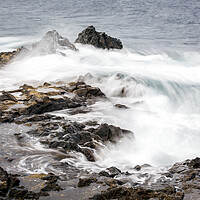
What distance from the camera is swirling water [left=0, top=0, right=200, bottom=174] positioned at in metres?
13.3

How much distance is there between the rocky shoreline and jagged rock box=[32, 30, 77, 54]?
11.4m

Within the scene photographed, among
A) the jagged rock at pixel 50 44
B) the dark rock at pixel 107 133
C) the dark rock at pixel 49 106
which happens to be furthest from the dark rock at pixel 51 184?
the jagged rock at pixel 50 44

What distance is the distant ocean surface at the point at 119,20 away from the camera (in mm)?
47219

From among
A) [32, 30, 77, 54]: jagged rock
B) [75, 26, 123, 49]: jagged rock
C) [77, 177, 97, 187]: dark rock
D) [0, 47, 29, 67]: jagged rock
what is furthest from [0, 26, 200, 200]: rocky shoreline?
[75, 26, 123, 49]: jagged rock

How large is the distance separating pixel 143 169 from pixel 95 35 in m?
29.2

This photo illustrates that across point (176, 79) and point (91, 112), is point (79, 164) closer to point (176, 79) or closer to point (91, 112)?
point (91, 112)

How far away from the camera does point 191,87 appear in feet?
70.4

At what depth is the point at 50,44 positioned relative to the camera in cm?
3114

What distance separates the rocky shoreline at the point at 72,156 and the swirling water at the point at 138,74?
786 mm

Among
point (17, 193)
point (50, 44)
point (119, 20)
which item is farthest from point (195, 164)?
point (119, 20)

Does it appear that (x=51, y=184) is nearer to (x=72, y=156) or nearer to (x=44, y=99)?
(x=72, y=156)

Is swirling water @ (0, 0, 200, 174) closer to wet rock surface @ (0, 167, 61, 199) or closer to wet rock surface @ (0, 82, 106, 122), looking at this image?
wet rock surface @ (0, 82, 106, 122)

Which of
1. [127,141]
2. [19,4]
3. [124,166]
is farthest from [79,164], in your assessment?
[19,4]

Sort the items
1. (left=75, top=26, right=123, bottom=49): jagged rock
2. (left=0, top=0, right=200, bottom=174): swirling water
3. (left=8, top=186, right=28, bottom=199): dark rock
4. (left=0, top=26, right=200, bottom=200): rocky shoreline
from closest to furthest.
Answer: (left=8, top=186, right=28, bottom=199): dark rock → (left=0, top=26, right=200, bottom=200): rocky shoreline → (left=0, top=0, right=200, bottom=174): swirling water → (left=75, top=26, right=123, bottom=49): jagged rock
